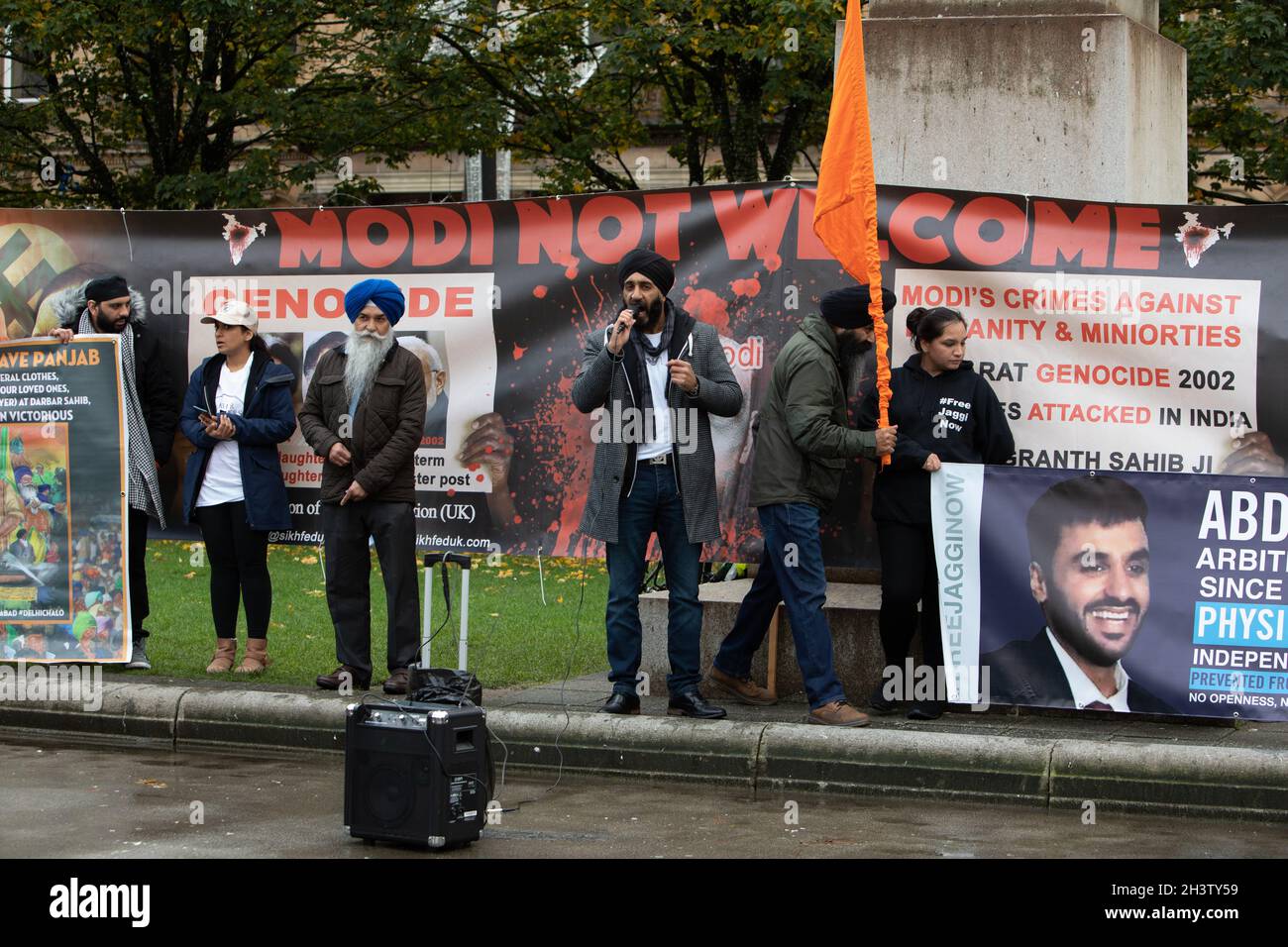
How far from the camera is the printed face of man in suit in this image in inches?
307

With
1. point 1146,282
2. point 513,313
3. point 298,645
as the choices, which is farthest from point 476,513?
point 1146,282

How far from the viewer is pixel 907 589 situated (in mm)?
7945

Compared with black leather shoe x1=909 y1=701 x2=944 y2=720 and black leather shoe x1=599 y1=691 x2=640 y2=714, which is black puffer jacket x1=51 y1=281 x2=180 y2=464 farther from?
black leather shoe x1=909 y1=701 x2=944 y2=720

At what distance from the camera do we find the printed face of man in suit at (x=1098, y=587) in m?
7.81

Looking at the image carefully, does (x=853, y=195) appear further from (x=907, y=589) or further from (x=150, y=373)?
(x=150, y=373)

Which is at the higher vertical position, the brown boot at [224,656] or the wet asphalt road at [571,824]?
the brown boot at [224,656]

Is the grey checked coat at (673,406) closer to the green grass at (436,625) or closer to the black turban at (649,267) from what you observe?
the black turban at (649,267)

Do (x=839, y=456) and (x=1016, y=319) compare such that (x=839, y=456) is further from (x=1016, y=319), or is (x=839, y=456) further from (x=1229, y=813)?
(x=1229, y=813)

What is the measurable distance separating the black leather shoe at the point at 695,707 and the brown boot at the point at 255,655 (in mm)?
2491

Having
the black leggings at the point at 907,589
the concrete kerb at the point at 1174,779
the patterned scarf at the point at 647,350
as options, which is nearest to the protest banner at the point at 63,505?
the patterned scarf at the point at 647,350

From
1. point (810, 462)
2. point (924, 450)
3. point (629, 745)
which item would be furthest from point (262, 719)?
point (924, 450)

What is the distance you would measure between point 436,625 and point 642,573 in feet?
11.7
